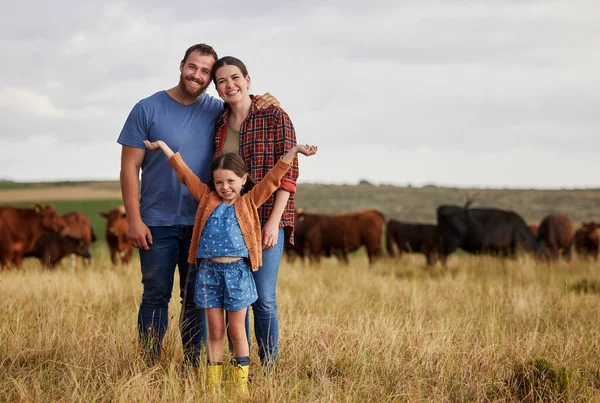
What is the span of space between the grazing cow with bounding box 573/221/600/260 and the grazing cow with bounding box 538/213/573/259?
82 cm

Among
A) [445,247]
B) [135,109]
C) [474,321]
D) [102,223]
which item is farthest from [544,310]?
[102,223]

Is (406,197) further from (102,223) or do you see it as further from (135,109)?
(135,109)

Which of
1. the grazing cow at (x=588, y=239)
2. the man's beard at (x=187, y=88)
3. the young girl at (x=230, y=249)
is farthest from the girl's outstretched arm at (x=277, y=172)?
the grazing cow at (x=588, y=239)

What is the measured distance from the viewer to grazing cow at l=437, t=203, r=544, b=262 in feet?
54.5

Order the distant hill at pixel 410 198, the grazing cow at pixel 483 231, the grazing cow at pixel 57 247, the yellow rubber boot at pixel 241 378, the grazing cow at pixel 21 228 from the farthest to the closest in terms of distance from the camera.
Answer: the distant hill at pixel 410 198 < the grazing cow at pixel 483 231 < the grazing cow at pixel 57 247 < the grazing cow at pixel 21 228 < the yellow rubber boot at pixel 241 378

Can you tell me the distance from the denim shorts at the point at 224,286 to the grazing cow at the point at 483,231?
42.9 ft

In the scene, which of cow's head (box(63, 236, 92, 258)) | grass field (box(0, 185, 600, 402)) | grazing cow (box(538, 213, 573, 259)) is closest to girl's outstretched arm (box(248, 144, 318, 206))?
grass field (box(0, 185, 600, 402))

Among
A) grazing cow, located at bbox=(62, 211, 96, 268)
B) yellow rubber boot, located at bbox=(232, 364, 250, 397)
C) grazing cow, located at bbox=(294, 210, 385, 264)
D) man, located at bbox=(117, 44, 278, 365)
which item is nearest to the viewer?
yellow rubber boot, located at bbox=(232, 364, 250, 397)

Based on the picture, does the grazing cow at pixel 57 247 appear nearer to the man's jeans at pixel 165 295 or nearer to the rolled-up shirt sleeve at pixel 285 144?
the man's jeans at pixel 165 295

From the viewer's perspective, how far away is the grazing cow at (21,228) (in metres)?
13.5

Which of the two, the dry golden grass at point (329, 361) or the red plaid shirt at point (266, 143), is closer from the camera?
the dry golden grass at point (329, 361)

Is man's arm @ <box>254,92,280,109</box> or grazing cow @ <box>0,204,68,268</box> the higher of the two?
man's arm @ <box>254,92,280,109</box>

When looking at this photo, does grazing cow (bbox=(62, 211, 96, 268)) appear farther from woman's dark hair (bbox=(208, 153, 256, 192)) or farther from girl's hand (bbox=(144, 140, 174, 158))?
woman's dark hair (bbox=(208, 153, 256, 192))

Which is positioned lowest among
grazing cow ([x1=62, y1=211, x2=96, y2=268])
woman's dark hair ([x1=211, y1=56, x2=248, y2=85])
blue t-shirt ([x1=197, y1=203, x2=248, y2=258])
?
grazing cow ([x1=62, y1=211, x2=96, y2=268])
